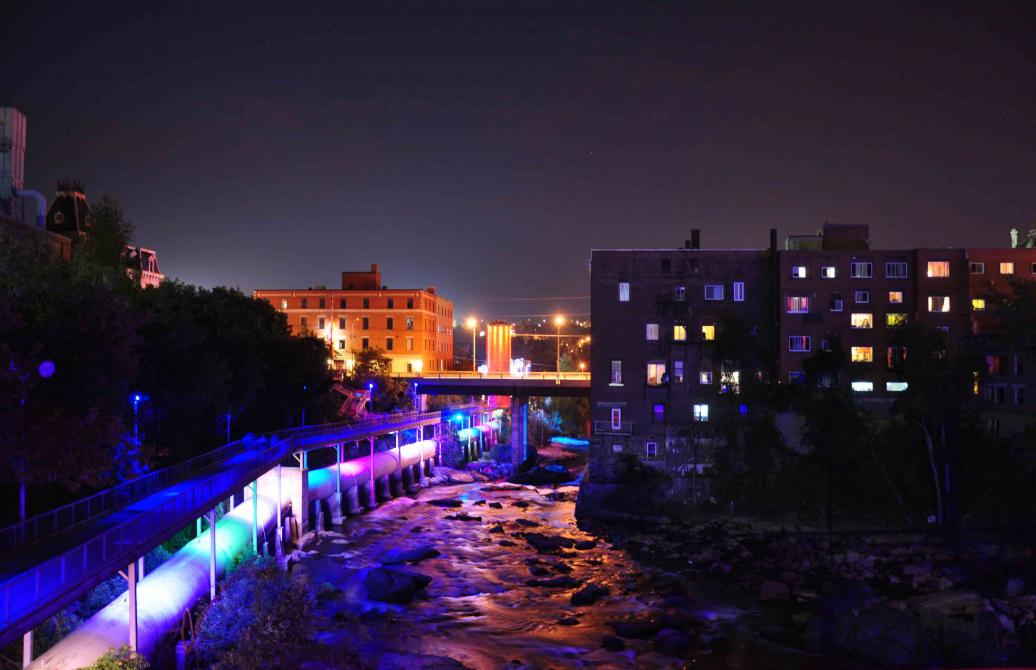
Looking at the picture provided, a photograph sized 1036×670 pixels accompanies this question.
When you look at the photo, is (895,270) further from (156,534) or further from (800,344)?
(156,534)

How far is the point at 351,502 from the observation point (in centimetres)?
6234

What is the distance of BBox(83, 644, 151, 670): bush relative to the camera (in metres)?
21.4

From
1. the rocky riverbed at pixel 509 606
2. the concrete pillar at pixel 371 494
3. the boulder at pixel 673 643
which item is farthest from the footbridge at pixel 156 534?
the boulder at pixel 673 643

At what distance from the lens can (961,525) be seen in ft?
186

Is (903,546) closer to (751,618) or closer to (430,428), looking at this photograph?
(751,618)

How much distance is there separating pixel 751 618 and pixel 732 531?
66.0 ft

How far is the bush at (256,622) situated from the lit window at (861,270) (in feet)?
172

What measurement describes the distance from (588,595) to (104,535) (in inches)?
1046

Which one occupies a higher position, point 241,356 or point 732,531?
point 241,356

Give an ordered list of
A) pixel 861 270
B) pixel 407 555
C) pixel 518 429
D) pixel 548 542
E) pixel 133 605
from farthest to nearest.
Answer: pixel 518 429
pixel 861 270
pixel 548 542
pixel 407 555
pixel 133 605

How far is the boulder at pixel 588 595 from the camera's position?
4106 centimetres

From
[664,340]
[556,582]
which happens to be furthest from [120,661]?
[664,340]

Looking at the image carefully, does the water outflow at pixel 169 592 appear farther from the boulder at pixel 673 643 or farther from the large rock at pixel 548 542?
the boulder at pixel 673 643

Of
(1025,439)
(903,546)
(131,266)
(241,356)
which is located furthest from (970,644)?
(131,266)
